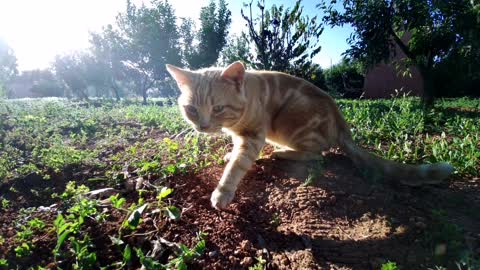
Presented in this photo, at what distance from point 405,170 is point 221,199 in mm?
1330

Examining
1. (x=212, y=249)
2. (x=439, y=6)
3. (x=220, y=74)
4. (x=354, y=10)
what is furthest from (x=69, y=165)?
(x=354, y=10)

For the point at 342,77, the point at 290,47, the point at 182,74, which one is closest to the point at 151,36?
the point at 342,77

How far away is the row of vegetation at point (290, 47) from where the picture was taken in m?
7.98

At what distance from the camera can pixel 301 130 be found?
3.00 metres

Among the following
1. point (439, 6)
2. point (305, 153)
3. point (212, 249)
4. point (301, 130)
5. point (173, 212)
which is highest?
point (439, 6)

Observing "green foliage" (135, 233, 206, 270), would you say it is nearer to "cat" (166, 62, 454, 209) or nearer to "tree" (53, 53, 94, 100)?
"cat" (166, 62, 454, 209)

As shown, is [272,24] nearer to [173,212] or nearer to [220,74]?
[220,74]

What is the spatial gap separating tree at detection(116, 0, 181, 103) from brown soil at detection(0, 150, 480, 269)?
2635 centimetres

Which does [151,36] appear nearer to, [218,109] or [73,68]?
[73,68]

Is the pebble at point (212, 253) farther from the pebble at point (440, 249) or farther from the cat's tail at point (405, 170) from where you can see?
the cat's tail at point (405, 170)

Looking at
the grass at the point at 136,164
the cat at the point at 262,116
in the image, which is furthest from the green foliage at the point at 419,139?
the cat at the point at 262,116

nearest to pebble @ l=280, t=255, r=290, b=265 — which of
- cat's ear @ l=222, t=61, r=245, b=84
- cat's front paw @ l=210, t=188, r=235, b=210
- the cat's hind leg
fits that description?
cat's front paw @ l=210, t=188, r=235, b=210

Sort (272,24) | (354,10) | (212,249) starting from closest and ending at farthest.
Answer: (212,249), (354,10), (272,24)

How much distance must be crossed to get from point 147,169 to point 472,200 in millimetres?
2355
